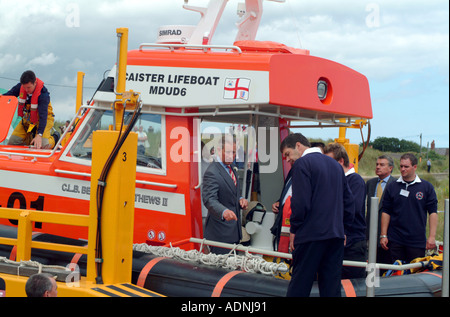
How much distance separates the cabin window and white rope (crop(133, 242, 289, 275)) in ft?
2.59

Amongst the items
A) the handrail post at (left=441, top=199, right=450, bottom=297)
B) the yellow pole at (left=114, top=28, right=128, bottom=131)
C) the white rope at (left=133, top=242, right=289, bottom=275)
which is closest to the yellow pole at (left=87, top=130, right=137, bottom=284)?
the yellow pole at (left=114, top=28, right=128, bottom=131)

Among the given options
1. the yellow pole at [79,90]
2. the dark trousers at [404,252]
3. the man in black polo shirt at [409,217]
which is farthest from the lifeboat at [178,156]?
the yellow pole at [79,90]

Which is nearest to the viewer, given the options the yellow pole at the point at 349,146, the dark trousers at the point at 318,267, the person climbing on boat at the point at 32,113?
the dark trousers at the point at 318,267

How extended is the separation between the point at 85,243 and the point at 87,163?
0.82 meters

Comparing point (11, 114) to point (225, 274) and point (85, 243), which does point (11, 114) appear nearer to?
point (85, 243)

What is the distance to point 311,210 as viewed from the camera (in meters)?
3.96

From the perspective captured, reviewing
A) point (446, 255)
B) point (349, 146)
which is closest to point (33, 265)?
point (446, 255)

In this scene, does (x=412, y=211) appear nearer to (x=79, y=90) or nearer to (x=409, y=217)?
(x=409, y=217)

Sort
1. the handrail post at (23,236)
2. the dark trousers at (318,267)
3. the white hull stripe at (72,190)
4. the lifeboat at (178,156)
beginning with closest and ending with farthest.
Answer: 1. the dark trousers at (318,267)
2. the lifeboat at (178,156)
3. the handrail post at (23,236)
4. the white hull stripe at (72,190)

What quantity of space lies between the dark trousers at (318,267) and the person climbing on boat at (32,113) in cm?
402

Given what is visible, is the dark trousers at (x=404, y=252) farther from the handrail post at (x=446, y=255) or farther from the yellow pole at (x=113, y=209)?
the yellow pole at (x=113, y=209)

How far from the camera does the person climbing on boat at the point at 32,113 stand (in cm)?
670
